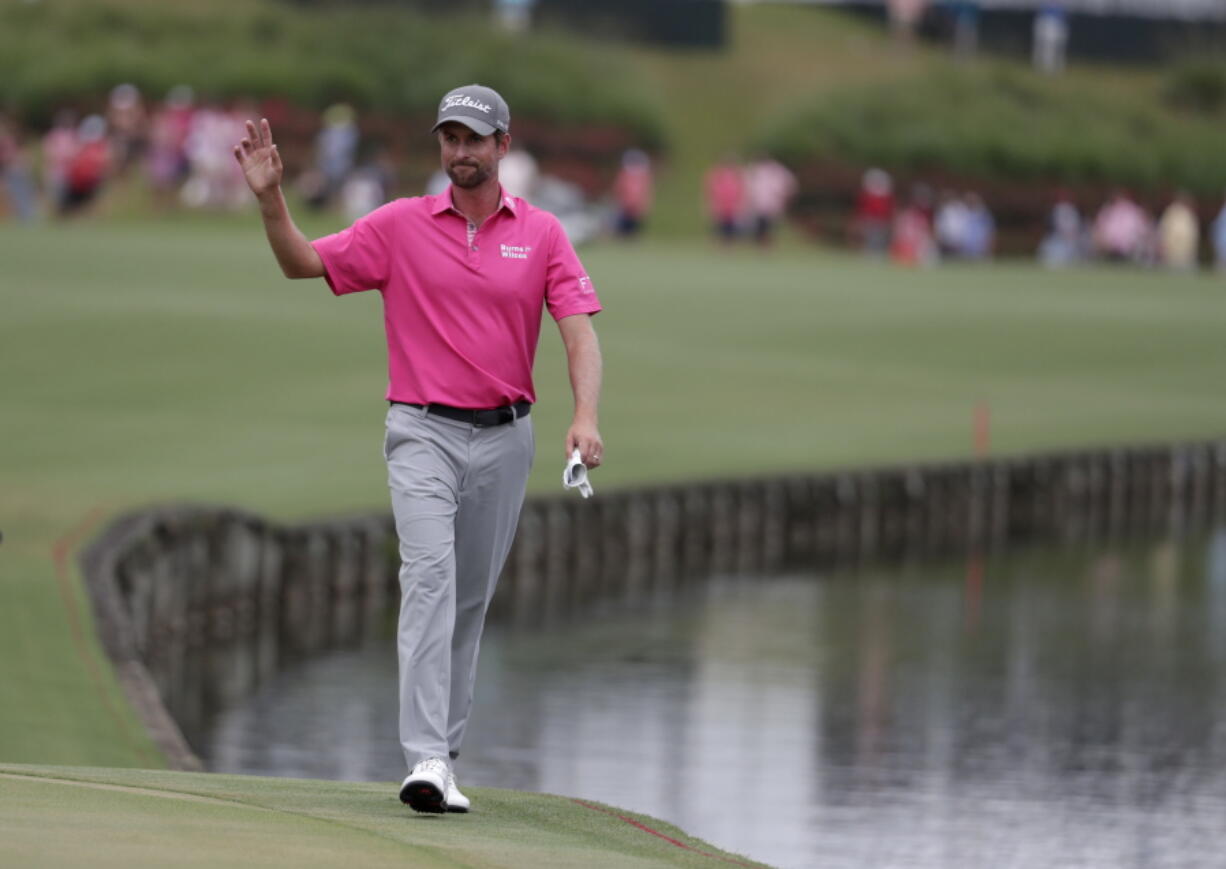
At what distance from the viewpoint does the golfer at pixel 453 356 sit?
7848 millimetres

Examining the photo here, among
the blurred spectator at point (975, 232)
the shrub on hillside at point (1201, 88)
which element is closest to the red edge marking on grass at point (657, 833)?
the blurred spectator at point (975, 232)

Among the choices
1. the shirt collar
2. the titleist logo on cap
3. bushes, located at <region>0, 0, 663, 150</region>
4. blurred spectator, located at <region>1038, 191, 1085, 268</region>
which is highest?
bushes, located at <region>0, 0, 663, 150</region>

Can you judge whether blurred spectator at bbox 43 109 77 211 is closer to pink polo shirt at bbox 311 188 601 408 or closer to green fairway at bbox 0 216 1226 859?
green fairway at bbox 0 216 1226 859

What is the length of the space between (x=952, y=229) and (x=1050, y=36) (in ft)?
66.9

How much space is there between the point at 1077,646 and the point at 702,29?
52.3 metres

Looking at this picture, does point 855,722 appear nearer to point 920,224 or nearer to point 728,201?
point 728,201

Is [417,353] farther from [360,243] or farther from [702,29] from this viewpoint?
[702,29]

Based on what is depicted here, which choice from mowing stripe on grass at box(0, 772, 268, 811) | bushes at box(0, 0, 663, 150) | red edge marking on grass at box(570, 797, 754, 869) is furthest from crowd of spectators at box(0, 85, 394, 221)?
mowing stripe on grass at box(0, 772, 268, 811)

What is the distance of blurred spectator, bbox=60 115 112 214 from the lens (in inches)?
1674

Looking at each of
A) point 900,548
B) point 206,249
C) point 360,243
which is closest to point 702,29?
point 206,249

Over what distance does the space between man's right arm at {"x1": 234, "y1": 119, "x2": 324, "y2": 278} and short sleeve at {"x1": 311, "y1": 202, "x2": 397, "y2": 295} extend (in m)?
0.13

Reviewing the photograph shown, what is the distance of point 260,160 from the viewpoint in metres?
7.72

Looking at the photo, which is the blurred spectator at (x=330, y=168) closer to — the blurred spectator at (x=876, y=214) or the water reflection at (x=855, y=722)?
the blurred spectator at (x=876, y=214)

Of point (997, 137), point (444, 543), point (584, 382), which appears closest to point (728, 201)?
point (997, 137)
